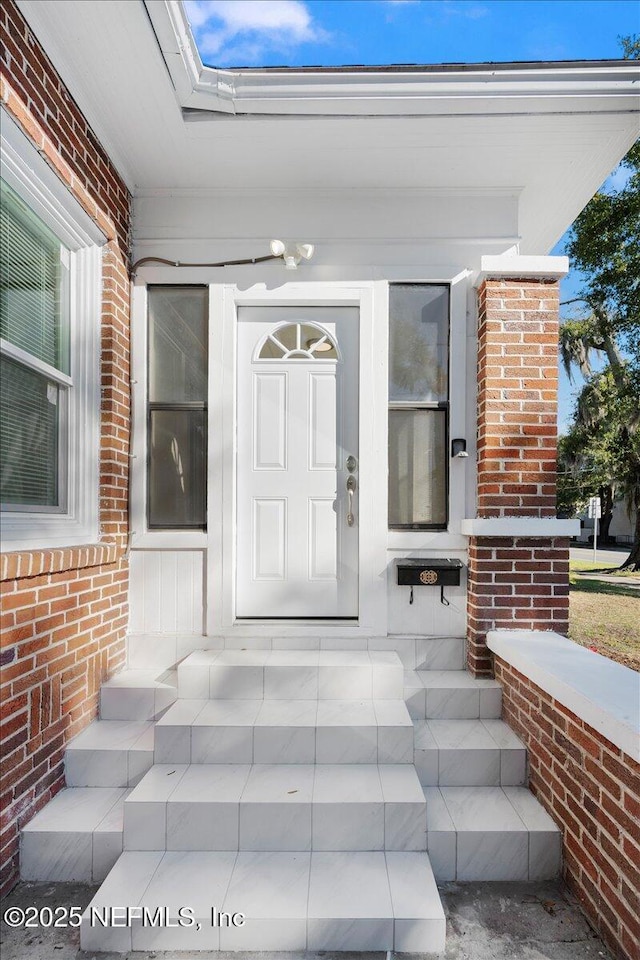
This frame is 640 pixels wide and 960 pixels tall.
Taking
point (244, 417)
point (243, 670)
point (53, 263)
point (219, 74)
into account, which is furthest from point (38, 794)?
point (219, 74)

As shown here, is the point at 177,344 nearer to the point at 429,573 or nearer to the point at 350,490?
the point at 350,490

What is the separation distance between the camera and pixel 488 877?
193 cm

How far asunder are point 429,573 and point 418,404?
3.12 feet

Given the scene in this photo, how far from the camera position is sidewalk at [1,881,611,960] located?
1.60m

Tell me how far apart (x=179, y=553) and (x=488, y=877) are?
6.68ft

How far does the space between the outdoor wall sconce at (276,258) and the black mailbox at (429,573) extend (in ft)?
5.80

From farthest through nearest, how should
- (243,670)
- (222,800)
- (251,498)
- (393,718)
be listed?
(251,498)
(243,670)
(393,718)
(222,800)

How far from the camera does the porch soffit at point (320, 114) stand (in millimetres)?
2055

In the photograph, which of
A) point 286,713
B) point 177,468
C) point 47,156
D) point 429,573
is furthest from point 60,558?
point 429,573

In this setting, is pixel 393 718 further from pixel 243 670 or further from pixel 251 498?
pixel 251 498

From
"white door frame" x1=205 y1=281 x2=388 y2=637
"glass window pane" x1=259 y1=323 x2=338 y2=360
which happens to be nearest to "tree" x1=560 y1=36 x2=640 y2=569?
"white door frame" x1=205 y1=281 x2=388 y2=637

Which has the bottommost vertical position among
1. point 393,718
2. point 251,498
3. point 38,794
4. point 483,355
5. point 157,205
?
point 38,794

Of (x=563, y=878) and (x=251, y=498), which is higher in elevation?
(x=251, y=498)

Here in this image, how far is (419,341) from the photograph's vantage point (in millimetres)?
2965
